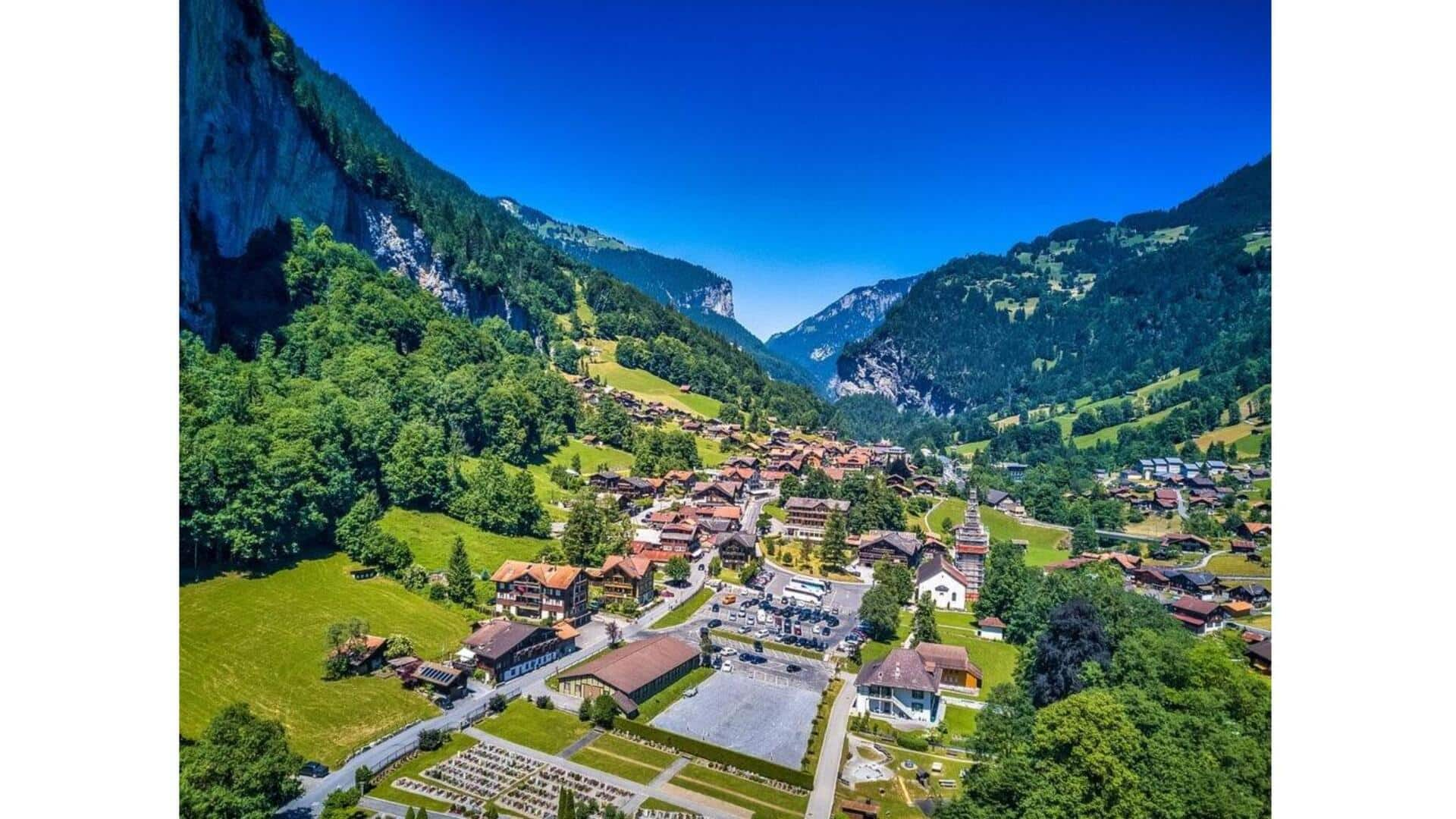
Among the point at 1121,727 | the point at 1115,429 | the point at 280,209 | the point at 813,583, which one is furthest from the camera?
the point at 1115,429

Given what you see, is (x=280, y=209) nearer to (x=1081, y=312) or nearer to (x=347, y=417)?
(x=347, y=417)

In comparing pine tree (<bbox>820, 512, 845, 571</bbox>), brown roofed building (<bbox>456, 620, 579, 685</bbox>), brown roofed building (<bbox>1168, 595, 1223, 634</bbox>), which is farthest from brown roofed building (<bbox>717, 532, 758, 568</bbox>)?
brown roofed building (<bbox>1168, 595, 1223, 634</bbox>)

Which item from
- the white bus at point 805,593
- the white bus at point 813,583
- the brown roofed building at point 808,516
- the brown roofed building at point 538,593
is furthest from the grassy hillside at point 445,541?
the brown roofed building at point 808,516

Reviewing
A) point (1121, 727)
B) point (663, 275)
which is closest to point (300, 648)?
point (1121, 727)

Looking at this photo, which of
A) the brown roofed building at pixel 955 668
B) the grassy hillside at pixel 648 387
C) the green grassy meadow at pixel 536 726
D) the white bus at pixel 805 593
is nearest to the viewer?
the green grassy meadow at pixel 536 726

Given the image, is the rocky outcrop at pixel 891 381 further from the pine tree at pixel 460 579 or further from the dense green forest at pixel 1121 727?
the pine tree at pixel 460 579
